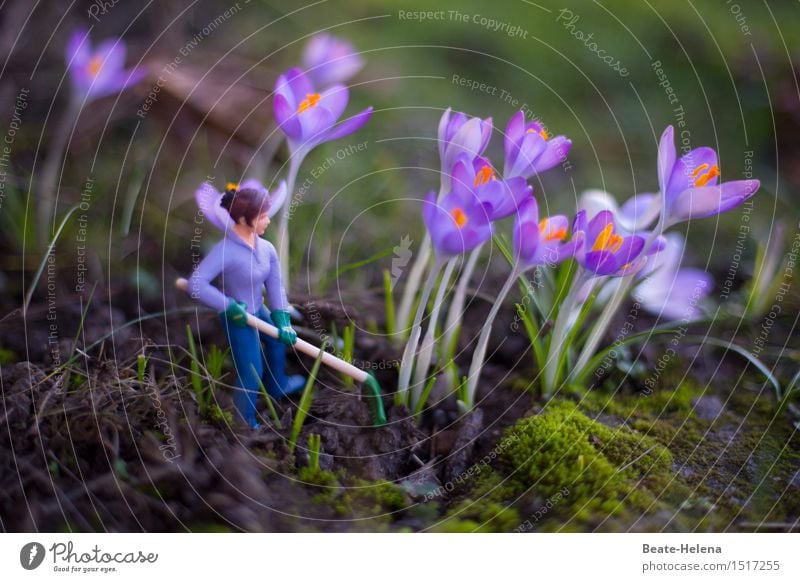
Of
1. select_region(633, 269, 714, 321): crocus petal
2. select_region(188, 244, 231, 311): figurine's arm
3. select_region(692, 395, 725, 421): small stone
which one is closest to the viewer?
select_region(188, 244, 231, 311): figurine's arm

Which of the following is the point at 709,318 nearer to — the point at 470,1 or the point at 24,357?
the point at 470,1

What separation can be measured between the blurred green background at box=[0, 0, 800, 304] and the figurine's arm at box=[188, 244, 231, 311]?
202 millimetres

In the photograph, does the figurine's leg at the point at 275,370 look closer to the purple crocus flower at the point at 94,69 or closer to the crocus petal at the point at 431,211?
the crocus petal at the point at 431,211

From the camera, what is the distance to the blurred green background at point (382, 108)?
0.98 metres

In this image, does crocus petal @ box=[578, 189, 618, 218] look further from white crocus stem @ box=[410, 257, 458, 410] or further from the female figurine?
the female figurine

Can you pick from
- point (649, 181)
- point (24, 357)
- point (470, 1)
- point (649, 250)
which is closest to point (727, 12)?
point (649, 181)

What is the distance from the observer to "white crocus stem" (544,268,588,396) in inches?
30.2

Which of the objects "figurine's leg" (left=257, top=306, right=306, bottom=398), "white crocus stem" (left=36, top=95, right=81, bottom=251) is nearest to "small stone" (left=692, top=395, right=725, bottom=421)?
"figurine's leg" (left=257, top=306, right=306, bottom=398)

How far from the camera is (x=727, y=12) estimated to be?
1.37 m

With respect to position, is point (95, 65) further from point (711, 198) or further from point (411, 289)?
point (711, 198)

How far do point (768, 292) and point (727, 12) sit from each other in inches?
25.6

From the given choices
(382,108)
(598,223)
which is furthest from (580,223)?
(382,108)

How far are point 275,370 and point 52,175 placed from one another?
0.50 meters
